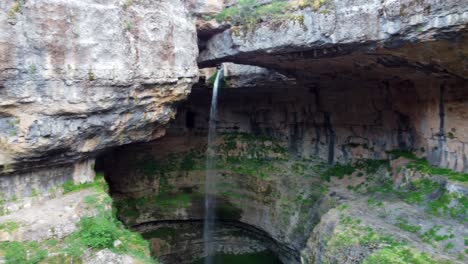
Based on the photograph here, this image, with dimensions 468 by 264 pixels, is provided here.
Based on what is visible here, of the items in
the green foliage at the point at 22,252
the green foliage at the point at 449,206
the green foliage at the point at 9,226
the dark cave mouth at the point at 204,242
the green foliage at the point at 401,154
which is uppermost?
the green foliage at the point at 401,154

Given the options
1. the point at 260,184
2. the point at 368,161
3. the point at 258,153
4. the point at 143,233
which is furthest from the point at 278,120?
the point at 143,233

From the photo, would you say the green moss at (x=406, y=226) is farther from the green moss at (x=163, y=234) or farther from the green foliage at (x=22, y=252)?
the green moss at (x=163, y=234)

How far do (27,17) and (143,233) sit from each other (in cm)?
1143

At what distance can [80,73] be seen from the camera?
930 centimetres

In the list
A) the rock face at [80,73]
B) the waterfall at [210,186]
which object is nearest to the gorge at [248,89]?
the rock face at [80,73]

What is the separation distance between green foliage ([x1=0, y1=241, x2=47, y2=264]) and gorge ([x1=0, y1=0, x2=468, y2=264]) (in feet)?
0.13

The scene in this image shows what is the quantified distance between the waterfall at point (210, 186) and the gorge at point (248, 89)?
0.17 metres

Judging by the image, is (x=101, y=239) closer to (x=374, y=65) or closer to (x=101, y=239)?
(x=101, y=239)

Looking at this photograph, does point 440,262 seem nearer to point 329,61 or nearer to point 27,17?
point 329,61

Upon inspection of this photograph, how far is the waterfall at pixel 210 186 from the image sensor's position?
17.1 m

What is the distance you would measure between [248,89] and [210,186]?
5.37 m

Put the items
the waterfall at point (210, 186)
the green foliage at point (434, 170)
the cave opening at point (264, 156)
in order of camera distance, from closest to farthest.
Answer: the green foliage at point (434, 170), the cave opening at point (264, 156), the waterfall at point (210, 186)

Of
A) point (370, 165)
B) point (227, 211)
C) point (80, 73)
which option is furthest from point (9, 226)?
point (370, 165)

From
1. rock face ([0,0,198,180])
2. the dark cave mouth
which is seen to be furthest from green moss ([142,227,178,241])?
rock face ([0,0,198,180])
